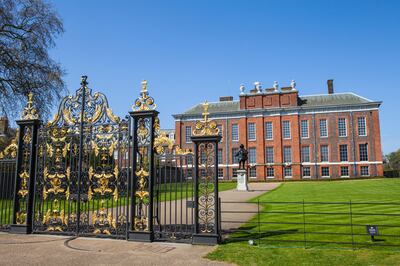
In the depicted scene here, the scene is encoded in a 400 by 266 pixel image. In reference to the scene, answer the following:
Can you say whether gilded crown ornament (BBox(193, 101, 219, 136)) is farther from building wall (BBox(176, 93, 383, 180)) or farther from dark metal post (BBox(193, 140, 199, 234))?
building wall (BBox(176, 93, 383, 180))

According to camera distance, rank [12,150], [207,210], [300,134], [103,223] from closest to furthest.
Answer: [207,210] < [103,223] < [12,150] < [300,134]

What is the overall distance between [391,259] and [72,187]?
7.88m

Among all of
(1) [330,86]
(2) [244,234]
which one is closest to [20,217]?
(2) [244,234]

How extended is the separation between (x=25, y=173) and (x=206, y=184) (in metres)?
5.61

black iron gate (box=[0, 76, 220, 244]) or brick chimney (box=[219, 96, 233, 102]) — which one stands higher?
brick chimney (box=[219, 96, 233, 102])

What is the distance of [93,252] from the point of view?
714 centimetres

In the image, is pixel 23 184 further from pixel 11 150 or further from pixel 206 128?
pixel 206 128

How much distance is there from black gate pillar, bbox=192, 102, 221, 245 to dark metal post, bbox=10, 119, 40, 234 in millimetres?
5001

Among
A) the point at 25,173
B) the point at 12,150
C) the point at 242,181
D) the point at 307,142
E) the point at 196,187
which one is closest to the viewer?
the point at 196,187

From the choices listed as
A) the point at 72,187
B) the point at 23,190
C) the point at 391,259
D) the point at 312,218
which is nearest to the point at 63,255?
the point at 72,187

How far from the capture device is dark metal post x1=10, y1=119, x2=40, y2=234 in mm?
9469

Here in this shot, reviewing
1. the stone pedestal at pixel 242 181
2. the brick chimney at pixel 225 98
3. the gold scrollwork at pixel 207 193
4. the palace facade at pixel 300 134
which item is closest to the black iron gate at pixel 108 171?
the gold scrollwork at pixel 207 193

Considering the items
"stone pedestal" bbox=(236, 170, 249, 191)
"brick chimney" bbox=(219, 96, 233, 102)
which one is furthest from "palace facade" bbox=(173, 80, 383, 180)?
"stone pedestal" bbox=(236, 170, 249, 191)

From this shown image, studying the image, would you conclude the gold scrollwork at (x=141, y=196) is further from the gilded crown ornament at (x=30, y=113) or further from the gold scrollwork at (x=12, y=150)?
the gold scrollwork at (x=12, y=150)
